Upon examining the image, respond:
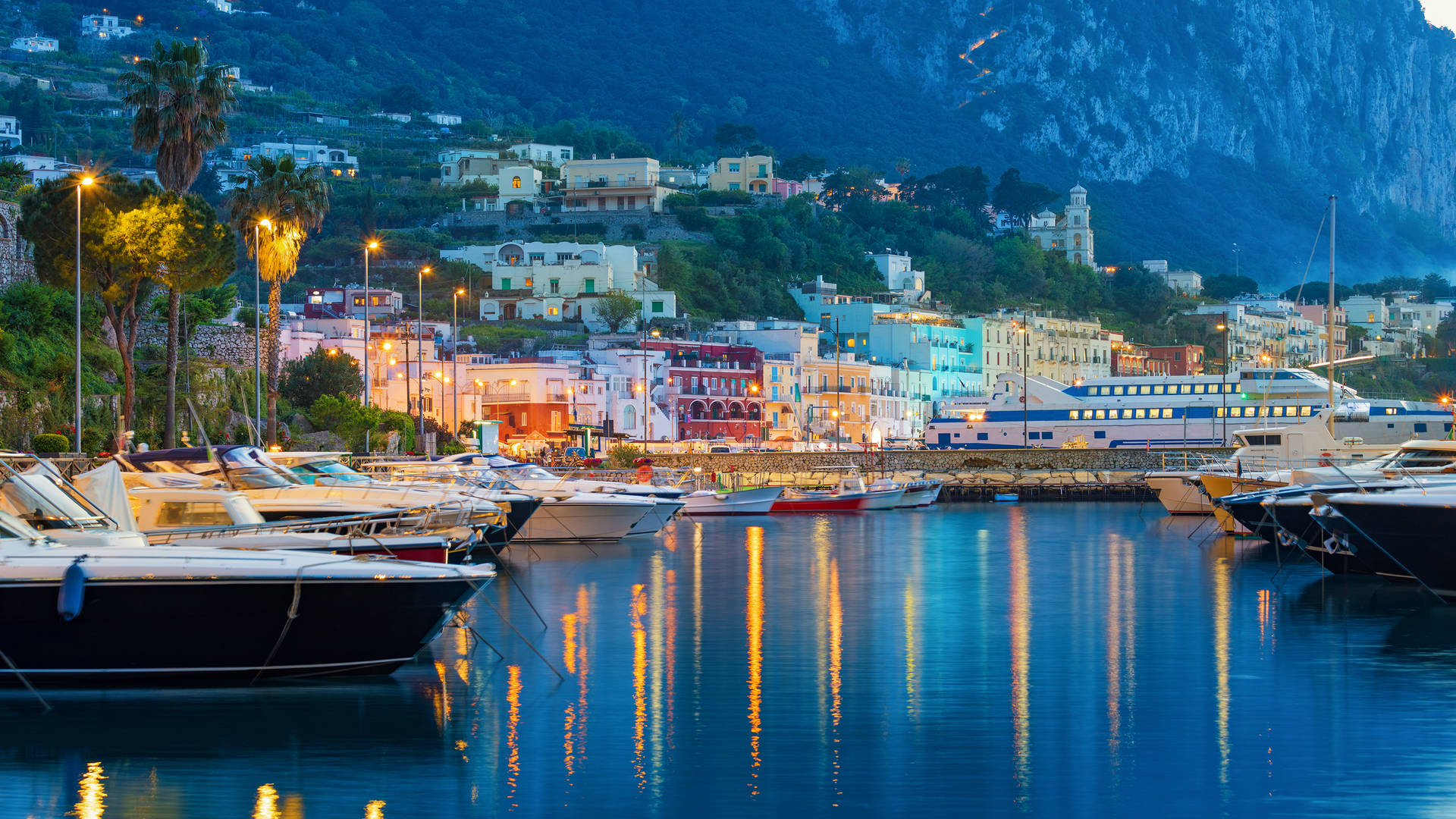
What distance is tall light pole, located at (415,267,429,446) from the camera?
60250 mm

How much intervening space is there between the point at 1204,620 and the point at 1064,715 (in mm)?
10156

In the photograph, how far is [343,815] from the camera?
45.4ft

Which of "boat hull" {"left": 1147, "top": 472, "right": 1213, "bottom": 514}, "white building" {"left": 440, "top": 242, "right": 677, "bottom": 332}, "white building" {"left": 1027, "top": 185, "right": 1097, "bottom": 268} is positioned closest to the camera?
"boat hull" {"left": 1147, "top": 472, "right": 1213, "bottom": 514}

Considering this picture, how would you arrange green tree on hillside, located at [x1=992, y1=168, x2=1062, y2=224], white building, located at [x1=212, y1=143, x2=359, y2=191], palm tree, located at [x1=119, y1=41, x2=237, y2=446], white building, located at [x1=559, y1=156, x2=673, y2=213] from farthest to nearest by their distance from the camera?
green tree on hillside, located at [x1=992, y1=168, x2=1062, y2=224], white building, located at [x1=212, y1=143, x2=359, y2=191], white building, located at [x1=559, y1=156, x2=673, y2=213], palm tree, located at [x1=119, y1=41, x2=237, y2=446]

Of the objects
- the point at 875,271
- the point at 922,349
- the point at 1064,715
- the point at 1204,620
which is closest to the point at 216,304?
the point at 1204,620

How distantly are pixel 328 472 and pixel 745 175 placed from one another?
145 m

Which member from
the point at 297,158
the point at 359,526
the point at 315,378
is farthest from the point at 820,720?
the point at 297,158

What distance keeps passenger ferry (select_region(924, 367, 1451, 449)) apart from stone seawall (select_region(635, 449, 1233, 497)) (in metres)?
11.6

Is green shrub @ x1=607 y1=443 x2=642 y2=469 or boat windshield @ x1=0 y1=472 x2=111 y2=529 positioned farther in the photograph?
green shrub @ x1=607 y1=443 x2=642 y2=469

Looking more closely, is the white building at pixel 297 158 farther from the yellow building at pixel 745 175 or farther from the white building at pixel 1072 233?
the white building at pixel 1072 233

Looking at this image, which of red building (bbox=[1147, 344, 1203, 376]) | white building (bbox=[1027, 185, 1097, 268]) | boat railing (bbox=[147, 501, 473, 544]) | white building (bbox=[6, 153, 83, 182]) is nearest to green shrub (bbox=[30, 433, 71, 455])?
boat railing (bbox=[147, 501, 473, 544])

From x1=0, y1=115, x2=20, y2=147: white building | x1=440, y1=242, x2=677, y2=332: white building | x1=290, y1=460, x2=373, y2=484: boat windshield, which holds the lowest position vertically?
x1=290, y1=460, x2=373, y2=484: boat windshield

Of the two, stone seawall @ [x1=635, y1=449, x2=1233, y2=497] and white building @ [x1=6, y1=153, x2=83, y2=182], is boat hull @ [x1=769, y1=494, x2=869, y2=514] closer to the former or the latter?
stone seawall @ [x1=635, y1=449, x2=1233, y2=497]

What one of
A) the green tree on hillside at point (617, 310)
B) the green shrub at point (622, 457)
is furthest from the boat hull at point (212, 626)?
the green tree on hillside at point (617, 310)
